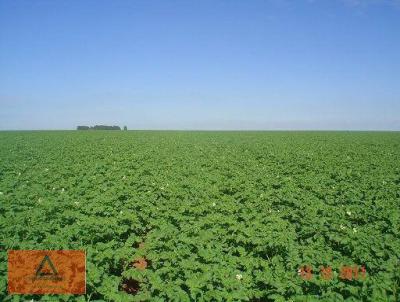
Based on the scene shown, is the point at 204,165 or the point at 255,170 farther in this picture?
the point at 204,165

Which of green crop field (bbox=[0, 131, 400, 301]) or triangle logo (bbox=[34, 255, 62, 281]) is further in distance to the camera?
triangle logo (bbox=[34, 255, 62, 281])

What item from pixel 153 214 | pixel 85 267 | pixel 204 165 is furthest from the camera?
pixel 204 165

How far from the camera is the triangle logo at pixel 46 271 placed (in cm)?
482

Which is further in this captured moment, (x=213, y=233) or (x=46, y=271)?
(x=213, y=233)

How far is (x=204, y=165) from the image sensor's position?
1620 centimetres

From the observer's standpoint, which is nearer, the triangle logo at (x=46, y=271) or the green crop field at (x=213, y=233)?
the green crop field at (x=213, y=233)

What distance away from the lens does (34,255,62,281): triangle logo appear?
4.82m

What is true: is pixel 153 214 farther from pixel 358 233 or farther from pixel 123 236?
pixel 358 233

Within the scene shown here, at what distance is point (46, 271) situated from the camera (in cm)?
494

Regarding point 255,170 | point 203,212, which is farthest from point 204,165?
point 203,212

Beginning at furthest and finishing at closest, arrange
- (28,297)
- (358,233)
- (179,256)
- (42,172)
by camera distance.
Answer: (42,172) < (358,233) < (179,256) < (28,297)

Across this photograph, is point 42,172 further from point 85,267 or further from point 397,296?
point 397,296

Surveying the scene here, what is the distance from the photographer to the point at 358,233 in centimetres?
663

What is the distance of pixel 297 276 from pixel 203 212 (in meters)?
3.62
